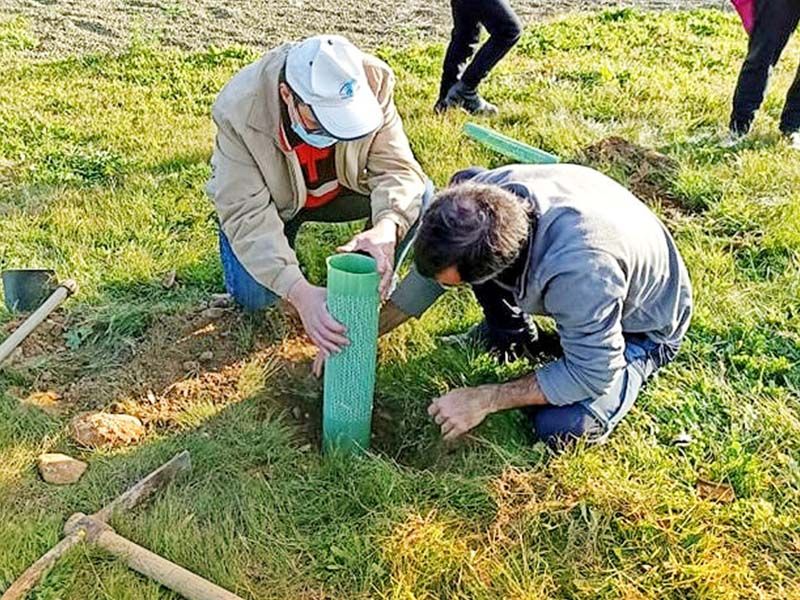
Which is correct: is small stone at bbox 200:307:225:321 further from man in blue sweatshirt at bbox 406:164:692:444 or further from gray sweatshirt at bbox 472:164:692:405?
gray sweatshirt at bbox 472:164:692:405

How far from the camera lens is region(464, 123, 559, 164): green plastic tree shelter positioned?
183 inches

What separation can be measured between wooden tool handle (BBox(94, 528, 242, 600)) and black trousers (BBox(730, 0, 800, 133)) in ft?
13.4

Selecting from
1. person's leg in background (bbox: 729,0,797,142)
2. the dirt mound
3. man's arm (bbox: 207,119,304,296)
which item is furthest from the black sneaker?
man's arm (bbox: 207,119,304,296)

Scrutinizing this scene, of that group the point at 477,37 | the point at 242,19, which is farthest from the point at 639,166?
the point at 242,19

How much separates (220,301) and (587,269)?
5.94 ft

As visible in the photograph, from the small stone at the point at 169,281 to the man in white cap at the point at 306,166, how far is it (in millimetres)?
391

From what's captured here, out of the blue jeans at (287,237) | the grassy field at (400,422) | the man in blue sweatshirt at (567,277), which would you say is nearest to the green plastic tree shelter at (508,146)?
the grassy field at (400,422)

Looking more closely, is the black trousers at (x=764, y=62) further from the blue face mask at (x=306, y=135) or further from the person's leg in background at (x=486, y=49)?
the blue face mask at (x=306, y=135)

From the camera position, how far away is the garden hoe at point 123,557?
7.85 feet

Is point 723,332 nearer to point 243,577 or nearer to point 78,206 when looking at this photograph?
point 243,577

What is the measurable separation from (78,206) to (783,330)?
3.36m

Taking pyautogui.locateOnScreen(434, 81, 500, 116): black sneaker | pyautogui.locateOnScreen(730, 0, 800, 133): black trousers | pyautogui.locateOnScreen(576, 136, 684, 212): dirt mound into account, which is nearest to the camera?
pyautogui.locateOnScreen(576, 136, 684, 212): dirt mound

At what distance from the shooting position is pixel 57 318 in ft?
12.1

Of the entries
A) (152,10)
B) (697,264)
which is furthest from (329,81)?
(152,10)
